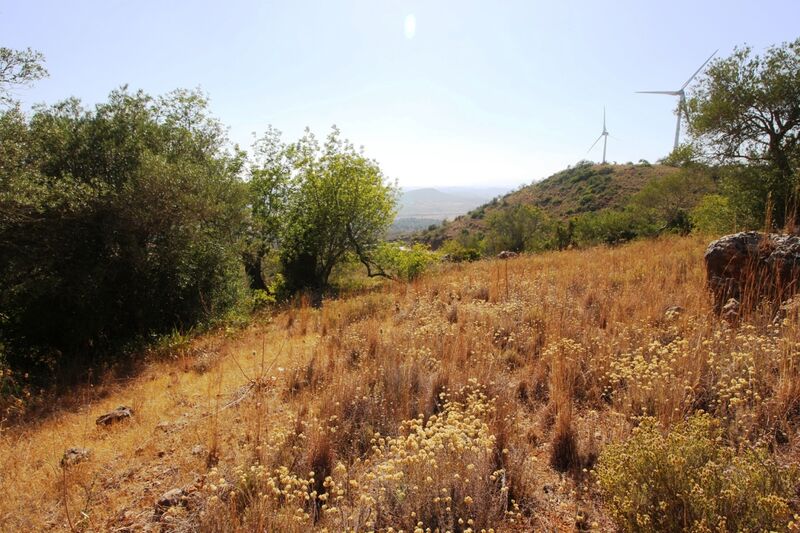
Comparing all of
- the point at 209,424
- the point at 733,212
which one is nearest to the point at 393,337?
the point at 209,424

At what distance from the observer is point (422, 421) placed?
350cm

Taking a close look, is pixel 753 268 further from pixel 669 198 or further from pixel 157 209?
pixel 669 198

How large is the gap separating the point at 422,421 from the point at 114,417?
165 inches

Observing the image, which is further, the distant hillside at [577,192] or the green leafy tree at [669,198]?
the distant hillside at [577,192]

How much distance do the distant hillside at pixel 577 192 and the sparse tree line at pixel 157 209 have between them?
4465 cm

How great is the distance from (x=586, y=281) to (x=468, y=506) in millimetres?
6308

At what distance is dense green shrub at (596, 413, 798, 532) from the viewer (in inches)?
79.4

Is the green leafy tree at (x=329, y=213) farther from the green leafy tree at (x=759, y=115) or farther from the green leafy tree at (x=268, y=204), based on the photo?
the green leafy tree at (x=759, y=115)

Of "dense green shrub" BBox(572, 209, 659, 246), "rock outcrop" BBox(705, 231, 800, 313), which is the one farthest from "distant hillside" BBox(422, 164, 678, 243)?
"rock outcrop" BBox(705, 231, 800, 313)

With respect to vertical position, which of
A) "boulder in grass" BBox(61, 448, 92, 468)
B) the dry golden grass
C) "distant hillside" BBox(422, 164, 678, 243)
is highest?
"distant hillside" BBox(422, 164, 678, 243)

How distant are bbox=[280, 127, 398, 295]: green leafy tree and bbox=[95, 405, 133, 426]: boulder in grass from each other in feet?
38.8

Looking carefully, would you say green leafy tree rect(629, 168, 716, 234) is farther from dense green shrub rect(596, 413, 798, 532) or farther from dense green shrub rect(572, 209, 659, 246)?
dense green shrub rect(596, 413, 798, 532)

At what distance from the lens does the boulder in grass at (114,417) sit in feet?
15.8

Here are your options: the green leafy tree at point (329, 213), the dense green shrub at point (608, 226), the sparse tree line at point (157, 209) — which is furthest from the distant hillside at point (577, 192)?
the green leafy tree at point (329, 213)
